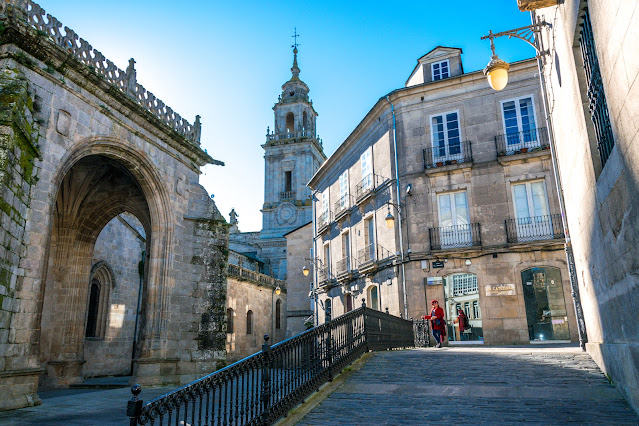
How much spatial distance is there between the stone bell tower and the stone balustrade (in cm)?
3034

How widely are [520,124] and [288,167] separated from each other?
108 ft

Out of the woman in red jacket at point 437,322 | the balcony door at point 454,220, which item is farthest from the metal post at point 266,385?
the balcony door at point 454,220

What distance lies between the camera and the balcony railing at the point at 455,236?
54.5 feet

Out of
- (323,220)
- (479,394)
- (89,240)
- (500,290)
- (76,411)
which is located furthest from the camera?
(323,220)

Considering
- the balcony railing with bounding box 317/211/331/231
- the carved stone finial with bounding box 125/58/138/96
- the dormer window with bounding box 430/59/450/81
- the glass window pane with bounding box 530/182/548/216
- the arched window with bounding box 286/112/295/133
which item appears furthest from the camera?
the arched window with bounding box 286/112/295/133

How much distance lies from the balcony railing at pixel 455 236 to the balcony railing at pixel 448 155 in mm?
2460

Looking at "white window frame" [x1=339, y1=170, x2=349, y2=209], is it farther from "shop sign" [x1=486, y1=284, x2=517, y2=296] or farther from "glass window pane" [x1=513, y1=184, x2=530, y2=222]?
"shop sign" [x1=486, y1=284, x2=517, y2=296]

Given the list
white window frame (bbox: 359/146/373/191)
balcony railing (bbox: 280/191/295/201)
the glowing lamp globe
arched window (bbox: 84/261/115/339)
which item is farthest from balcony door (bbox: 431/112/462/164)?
balcony railing (bbox: 280/191/295/201)

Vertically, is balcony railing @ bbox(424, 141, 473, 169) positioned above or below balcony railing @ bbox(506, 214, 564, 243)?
above

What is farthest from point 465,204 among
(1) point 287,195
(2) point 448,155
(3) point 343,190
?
(1) point 287,195

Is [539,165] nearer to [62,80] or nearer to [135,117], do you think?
[135,117]

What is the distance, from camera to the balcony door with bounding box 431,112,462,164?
17.7 meters

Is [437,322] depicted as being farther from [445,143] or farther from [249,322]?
[249,322]

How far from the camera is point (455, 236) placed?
16.9m
